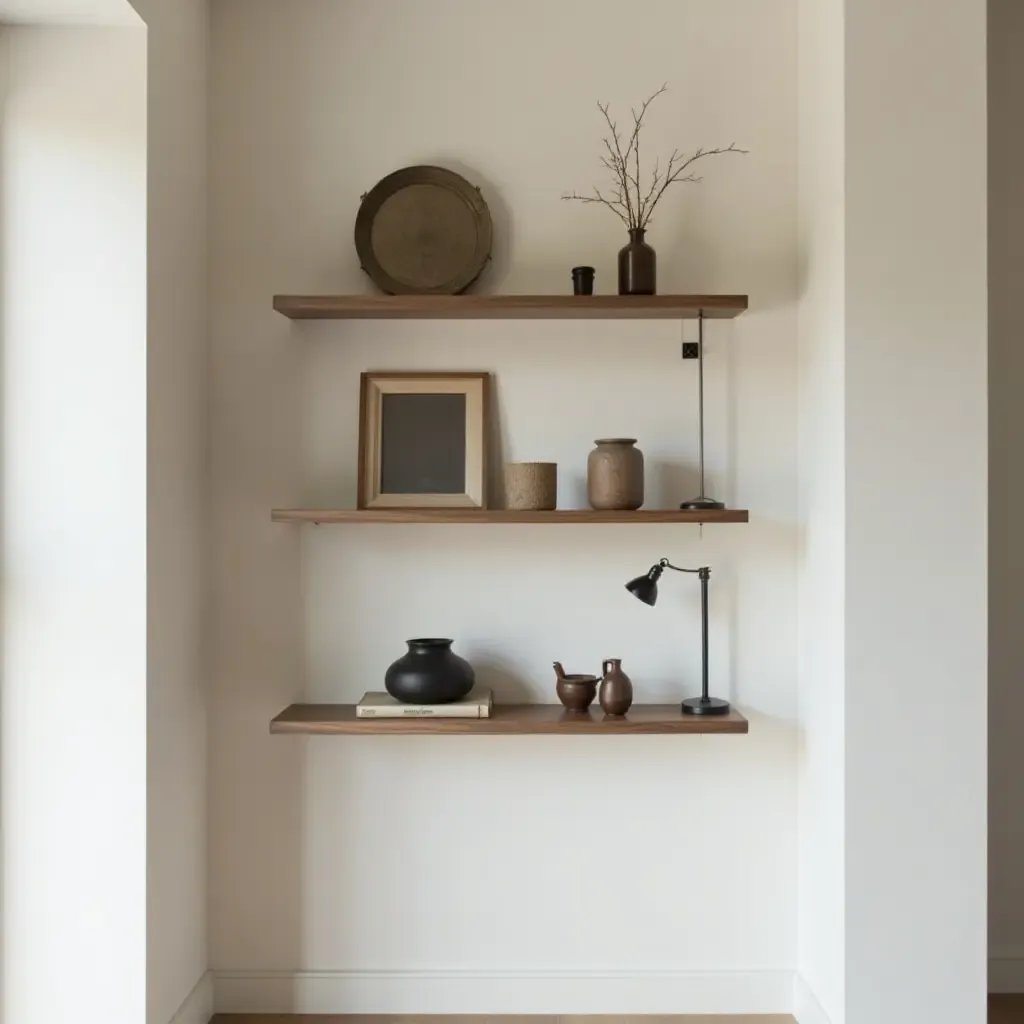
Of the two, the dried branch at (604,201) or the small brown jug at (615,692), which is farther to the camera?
the dried branch at (604,201)

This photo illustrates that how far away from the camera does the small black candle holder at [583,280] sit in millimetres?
2367

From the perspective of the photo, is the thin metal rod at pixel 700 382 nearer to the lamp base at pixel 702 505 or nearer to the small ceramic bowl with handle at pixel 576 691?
the lamp base at pixel 702 505

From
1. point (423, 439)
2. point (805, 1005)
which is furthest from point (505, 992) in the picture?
point (423, 439)

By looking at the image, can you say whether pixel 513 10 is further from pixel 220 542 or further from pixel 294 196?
pixel 220 542

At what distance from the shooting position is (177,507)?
2291mm

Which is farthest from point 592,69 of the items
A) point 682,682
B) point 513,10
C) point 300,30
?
point 682,682

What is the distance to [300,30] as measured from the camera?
8.30 ft

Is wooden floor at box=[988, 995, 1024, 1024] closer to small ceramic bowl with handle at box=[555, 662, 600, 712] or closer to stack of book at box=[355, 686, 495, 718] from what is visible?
small ceramic bowl with handle at box=[555, 662, 600, 712]

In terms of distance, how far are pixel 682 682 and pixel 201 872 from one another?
1.28 m

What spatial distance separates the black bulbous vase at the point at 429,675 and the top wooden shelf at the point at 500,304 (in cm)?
79

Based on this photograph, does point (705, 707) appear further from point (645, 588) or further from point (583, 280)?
point (583, 280)

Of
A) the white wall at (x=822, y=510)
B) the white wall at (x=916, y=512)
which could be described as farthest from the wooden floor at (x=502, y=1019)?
the white wall at (x=916, y=512)

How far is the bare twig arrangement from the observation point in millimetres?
2518

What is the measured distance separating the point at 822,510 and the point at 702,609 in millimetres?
387
